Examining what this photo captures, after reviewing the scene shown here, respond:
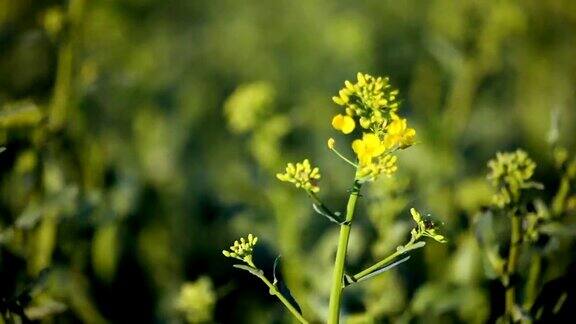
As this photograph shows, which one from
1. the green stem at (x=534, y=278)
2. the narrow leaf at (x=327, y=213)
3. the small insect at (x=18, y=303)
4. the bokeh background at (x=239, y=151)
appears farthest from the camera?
the bokeh background at (x=239, y=151)

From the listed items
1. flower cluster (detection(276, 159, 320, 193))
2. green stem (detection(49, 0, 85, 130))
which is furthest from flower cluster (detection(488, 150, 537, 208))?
green stem (detection(49, 0, 85, 130))

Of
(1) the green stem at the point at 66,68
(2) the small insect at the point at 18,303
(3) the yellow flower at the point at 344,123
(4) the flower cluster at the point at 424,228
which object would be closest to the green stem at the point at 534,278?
(4) the flower cluster at the point at 424,228

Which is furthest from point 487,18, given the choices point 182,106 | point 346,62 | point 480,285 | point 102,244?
point 102,244

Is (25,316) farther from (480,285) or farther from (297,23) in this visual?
(297,23)

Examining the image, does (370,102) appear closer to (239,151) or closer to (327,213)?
(327,213)

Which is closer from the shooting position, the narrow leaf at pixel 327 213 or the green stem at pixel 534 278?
the narrow leaf at pixel 327 213

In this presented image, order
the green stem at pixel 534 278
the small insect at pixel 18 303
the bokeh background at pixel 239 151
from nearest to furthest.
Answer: the small insect at pixel 18 303 < the green stem at pixel 534 278 < the bokeh background at pixel 239 151

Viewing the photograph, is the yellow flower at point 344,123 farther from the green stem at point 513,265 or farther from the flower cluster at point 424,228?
the green stem at point 513,265
